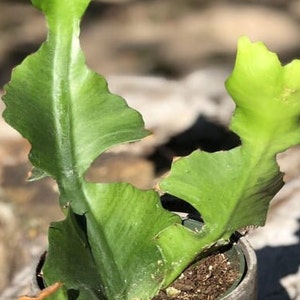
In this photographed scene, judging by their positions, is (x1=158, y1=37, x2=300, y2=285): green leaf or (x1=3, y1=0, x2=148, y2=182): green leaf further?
(x1=3, y1=0, x2=148, y2=182): green leaf

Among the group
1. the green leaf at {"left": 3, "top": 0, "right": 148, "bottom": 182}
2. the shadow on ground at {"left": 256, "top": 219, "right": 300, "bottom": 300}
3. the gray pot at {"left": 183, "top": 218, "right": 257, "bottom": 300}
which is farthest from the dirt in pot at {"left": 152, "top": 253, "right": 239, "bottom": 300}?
the shadow on ground at {"left": 256, "top": 219, "right": 300, "bottom": 300}

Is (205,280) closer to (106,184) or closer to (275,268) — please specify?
(106,184)

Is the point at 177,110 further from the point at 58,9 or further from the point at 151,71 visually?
the point at 58,9

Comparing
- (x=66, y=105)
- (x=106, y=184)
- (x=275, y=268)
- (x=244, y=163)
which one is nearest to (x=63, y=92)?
(x=66, y=105)

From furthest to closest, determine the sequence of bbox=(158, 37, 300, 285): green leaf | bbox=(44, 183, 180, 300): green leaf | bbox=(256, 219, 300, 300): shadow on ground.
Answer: bbox=(256, 219, 300, 300): shadow on ground → bbox=(44, 183, 180, 300): green leaf → bbox=(158, 37, 300, 285): green leaf

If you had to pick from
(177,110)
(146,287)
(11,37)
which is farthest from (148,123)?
(146,287)

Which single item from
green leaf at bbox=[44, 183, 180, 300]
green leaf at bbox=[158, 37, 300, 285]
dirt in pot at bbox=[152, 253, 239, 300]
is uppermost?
green leaf at bbox=[158, 37, 300, 285]

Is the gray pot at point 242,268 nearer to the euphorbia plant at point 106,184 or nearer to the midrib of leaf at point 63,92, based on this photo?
the euphorbia plant at point 106,184

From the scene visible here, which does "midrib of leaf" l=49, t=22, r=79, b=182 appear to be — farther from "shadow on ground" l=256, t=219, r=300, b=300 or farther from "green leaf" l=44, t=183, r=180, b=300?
"shadow on ground" l=256, t=219, r=300, b=300
